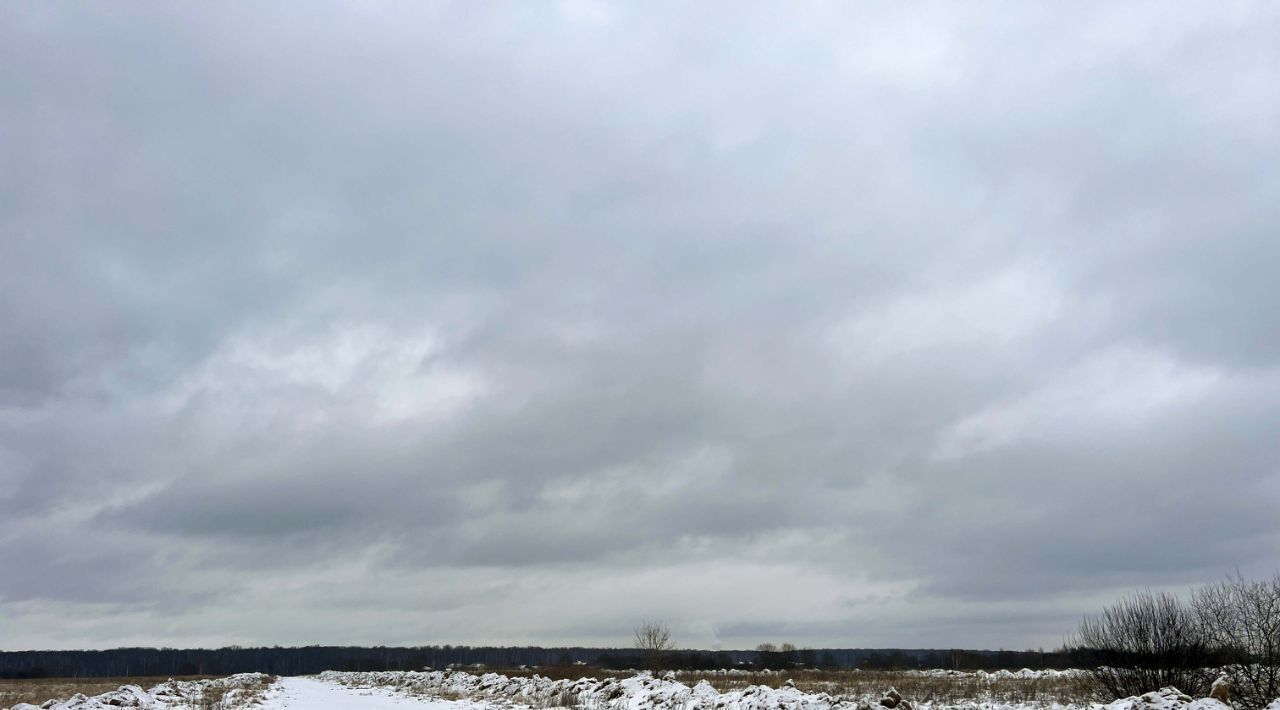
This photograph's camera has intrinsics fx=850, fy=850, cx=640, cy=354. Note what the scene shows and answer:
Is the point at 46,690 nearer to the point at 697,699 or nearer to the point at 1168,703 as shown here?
the point at 697,699

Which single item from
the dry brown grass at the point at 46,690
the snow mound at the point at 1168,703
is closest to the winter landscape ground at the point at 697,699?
the snow mound at the point at 1168,703

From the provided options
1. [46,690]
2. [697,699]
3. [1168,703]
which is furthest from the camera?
[46,690]

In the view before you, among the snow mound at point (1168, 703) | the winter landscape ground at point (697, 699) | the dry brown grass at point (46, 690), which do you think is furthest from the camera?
the dry brown grass at point (46, 690)

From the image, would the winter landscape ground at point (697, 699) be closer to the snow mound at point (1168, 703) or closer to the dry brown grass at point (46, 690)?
the snow mound at point (1168, 703)

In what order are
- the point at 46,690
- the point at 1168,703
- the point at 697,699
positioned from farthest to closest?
the point at 46,690 < the point at 697,699 < the point at 1168,703

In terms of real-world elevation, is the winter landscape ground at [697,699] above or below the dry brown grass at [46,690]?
above

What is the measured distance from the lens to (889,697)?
2967 centimetres

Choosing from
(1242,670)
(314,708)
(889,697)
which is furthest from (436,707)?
(1242,670)

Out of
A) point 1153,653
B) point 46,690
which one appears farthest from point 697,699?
point 46,690

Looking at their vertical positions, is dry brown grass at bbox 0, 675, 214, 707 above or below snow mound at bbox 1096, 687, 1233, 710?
below

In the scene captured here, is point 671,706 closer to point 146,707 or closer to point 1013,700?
point 1013,700

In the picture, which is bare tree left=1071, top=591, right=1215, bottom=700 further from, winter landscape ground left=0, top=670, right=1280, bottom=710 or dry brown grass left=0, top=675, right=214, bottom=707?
dry brown grass left=0, top=675, right=214, bottom=707

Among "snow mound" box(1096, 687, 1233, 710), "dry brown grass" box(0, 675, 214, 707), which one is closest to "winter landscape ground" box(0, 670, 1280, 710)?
"snow mound" box(1096, 687, 1233, 710)

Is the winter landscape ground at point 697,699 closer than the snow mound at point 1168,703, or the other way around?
the snow mound at point 1168,703
